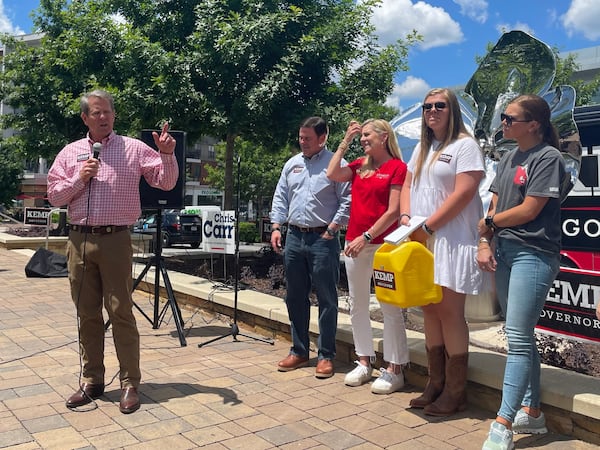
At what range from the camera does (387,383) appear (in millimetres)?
3791

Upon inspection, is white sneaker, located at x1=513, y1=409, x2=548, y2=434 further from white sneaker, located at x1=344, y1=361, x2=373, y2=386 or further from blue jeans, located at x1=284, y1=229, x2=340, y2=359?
blue jeans, located at x1=284, y1=229, x2=340, y2=359

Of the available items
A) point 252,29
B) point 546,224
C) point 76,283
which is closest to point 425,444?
point 546,224

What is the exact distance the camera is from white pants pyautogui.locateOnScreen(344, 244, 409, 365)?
3.75 meters

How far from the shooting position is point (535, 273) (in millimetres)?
2820

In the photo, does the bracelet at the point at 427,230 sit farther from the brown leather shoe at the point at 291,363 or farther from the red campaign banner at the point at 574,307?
the brown leather shoe at the point at 291,363

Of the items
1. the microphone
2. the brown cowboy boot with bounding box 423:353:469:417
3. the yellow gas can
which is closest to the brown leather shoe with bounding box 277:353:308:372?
the brown cowboy boot with bounding box 423:353:469:417

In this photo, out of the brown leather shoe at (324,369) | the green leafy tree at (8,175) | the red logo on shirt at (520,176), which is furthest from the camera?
the green leafy tree at (8,175)

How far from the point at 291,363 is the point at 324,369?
0.32 meters

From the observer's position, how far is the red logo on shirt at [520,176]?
2885 mm

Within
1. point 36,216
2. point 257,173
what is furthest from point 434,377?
point 257,173

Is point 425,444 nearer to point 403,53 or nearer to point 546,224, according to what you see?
point 546,224

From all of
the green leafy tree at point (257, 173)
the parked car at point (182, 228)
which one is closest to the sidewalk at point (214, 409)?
the parked car at point (182, 228)

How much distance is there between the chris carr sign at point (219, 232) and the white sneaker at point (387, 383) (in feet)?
9.36

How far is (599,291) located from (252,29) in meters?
5.53
